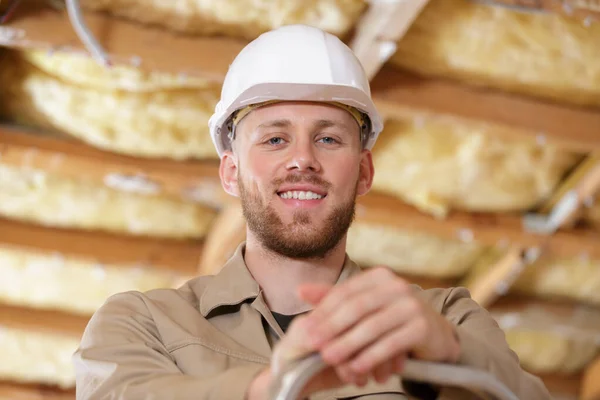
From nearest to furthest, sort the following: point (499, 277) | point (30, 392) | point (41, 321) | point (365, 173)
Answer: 1. point (365, 173)
2. point (499, 277)
3. point (41, 321)
4. point (30, 392)

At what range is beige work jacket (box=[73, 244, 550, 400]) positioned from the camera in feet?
A: 3.44

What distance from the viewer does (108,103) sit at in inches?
125

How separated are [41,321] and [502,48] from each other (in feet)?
10.8

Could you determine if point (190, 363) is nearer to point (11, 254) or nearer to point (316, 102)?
point (316, 102)

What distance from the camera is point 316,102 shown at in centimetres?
158

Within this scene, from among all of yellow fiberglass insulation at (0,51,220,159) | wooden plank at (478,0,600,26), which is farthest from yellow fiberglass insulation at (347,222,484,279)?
wooden plank at (478,0,600,26)

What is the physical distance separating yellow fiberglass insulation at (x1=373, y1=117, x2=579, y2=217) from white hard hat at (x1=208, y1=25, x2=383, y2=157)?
63.3 inches

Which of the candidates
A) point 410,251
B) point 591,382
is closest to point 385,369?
point 410,251

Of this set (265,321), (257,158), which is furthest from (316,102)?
(265,321)

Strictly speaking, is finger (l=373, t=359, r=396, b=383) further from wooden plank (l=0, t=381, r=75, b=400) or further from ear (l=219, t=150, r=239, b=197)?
wooden plank (l=0, t=381, r=75, b=400)

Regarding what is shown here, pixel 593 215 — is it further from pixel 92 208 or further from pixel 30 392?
pixel 30 392

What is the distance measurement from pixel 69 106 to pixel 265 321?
2104mm

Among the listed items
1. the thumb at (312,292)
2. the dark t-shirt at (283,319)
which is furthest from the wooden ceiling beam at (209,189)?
Answer: the thumb at (312,292)

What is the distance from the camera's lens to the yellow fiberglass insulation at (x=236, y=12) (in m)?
2.71
